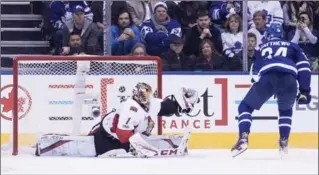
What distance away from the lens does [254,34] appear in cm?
915

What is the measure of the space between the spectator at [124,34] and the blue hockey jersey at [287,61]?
1.68 m

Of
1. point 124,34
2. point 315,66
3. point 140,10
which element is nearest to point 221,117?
point 315,66

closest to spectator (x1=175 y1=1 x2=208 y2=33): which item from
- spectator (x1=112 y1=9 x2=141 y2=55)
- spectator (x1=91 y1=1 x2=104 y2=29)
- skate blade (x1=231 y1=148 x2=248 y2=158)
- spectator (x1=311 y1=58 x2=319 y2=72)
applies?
spectator (x1=112 y1=9 x2=141 y2=55)

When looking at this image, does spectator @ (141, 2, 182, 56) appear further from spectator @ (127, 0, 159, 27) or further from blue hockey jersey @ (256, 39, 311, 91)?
blue hockey jersey @ (256, 39, 311, 91)

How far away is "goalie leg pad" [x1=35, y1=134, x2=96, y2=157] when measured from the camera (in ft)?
24.4

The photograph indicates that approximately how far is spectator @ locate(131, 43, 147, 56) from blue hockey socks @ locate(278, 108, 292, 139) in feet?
5.52

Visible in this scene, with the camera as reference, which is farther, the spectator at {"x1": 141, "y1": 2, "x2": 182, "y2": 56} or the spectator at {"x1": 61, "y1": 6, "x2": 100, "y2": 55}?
the spectator at {"x1": 141, "y1": 2, "x2": 182, "y2": 56}

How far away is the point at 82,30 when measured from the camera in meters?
8.98

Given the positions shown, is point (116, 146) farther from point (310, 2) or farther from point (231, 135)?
point (310, 2)

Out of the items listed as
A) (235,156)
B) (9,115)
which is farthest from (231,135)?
(9,115)

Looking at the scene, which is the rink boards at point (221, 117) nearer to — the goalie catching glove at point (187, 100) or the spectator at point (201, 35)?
the spectator at point (201, 35)

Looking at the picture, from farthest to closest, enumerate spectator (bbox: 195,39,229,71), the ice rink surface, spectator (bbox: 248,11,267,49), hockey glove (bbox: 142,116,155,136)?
spectator (bbox: 248,11,267,49) < spectator (bbox: 195,39,229,71) < hockey glove (bbox: 142,116,155,136) < the ice rink surface

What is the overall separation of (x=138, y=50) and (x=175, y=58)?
0.37 metres

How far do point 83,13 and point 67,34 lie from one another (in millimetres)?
259
